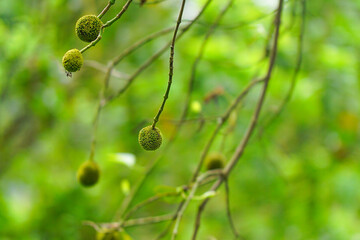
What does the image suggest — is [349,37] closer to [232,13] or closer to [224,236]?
[232,13]

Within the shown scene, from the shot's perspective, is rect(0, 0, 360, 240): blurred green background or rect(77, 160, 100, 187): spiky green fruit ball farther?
rect(0, 0, 360, 240): blurred green background

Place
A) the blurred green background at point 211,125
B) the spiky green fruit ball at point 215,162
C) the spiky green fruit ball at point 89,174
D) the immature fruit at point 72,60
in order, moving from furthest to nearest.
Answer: the blurred green background at point 211,125
the spiky green fruit ball at point 215,162
the spiky green fruit ball at point 89,174
the immature fruit at point 72,60

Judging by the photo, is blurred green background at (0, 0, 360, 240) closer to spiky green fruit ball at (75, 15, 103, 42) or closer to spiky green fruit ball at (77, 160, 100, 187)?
spiky green fruit ball at (77, 160, 100, 187)

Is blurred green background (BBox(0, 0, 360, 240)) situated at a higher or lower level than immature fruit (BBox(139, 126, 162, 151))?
lower

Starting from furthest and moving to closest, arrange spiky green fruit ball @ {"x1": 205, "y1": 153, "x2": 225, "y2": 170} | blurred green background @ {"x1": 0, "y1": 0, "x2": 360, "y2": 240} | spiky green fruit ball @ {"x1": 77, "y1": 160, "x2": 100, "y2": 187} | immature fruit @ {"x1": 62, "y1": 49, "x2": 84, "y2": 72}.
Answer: blurred green background @ {"x1": 0, "y1": 0, "x2": 360, "y2": 240}
spiky green fruit ball @ {"x1": 205, "y1": 153, "x2": 225, "y2": 170}
spiky green fruit ball @ {"x1": 77, "y1": 160, "x2": 100, "y2": 187}
immature fruit @ {"x1": 62, "y1": 49, "x2": 84, "y2": 72}

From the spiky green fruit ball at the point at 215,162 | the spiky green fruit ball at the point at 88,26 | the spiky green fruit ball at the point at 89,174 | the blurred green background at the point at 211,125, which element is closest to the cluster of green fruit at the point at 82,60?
the spiky green fruit ball at the point at 88,26

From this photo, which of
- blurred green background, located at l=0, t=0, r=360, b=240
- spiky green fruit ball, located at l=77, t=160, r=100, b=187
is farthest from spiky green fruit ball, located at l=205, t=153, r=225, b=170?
blurred green background, located at l=0, t=0, r=360, b=240

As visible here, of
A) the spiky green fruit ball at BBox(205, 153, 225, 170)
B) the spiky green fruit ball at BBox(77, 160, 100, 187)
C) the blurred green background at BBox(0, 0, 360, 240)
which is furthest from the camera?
the blurred green background at BBox(0, 0, 360, 240)

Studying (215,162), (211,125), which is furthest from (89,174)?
(211,125)

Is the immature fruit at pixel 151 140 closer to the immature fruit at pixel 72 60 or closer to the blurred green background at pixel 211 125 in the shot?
the immature fruit at pixel 72 60
